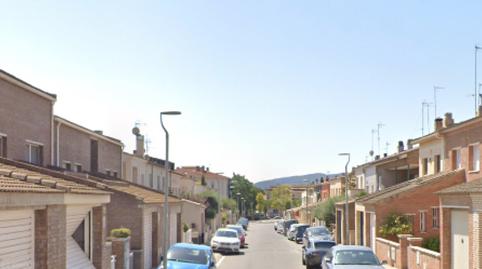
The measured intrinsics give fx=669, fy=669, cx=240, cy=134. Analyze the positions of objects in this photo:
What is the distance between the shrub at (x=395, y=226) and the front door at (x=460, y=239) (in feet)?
33.7

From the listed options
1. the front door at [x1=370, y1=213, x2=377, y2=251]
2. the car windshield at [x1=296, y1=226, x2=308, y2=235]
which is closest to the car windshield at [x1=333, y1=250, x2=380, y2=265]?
the front door at [x1=370, y1=213, x2=377, y2=251]

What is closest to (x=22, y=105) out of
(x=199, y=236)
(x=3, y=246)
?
(x=3, y=246)

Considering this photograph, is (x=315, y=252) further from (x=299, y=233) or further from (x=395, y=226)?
(x=299, y=233)

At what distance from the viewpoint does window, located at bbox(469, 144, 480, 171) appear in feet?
97.4

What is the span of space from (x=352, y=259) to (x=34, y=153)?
449 inches

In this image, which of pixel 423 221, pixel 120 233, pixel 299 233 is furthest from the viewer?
pixel 299 233

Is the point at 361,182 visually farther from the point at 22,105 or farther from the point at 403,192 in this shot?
the point at 22,105

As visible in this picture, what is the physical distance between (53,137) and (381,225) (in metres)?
17.9

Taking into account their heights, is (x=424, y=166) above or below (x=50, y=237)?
above

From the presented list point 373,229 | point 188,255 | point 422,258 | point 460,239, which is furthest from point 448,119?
point 188,255

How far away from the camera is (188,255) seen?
2064 centimetres

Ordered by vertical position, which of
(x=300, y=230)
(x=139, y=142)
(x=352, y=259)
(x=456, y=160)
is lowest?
(x=300, y=230)

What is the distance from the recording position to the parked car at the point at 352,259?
21.0 m

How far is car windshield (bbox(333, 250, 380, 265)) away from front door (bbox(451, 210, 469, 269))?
304 cm
